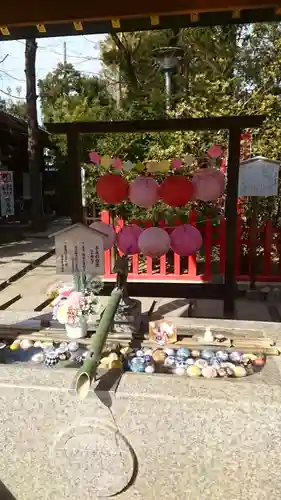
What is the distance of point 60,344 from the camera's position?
9.07ft

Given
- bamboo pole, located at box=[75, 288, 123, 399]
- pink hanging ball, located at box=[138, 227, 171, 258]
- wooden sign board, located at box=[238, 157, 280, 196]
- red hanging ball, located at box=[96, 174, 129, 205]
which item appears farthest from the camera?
wooden sign board, located at box=[238, 157, 280, 196]

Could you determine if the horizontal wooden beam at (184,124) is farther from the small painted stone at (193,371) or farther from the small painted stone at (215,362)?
the small painted stone at (193,371)

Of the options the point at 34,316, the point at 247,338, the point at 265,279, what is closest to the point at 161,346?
the point at 247,338

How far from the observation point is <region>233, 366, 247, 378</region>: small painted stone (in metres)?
2.31

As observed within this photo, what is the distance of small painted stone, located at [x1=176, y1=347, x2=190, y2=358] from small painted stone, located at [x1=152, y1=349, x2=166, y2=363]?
0.30 feet

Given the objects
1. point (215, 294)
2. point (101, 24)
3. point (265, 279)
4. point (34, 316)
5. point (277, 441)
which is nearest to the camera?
point (277, 441)

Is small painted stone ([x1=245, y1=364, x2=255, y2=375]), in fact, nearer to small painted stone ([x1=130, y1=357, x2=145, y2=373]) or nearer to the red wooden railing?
small painted stone ([x1=130, y1=357, x2=145, y2=373])

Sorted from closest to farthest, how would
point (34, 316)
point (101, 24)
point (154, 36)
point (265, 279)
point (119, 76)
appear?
point (101, 24) → point (34, 316) → point (265, 279) → point (154, 36) → point (119, 76)

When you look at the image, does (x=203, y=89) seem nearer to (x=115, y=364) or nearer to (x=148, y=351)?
(x=148, y=351)

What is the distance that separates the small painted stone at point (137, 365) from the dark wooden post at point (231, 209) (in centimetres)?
233

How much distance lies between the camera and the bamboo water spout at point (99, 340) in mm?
1983

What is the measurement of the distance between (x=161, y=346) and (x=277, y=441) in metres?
0.94

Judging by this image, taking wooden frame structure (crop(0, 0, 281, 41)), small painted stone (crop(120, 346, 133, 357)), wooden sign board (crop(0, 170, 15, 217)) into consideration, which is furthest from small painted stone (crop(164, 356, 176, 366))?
wooden sign board (crop(0, 170, 15, 217))

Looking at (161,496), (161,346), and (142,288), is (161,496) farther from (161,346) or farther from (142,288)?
(142,288)
